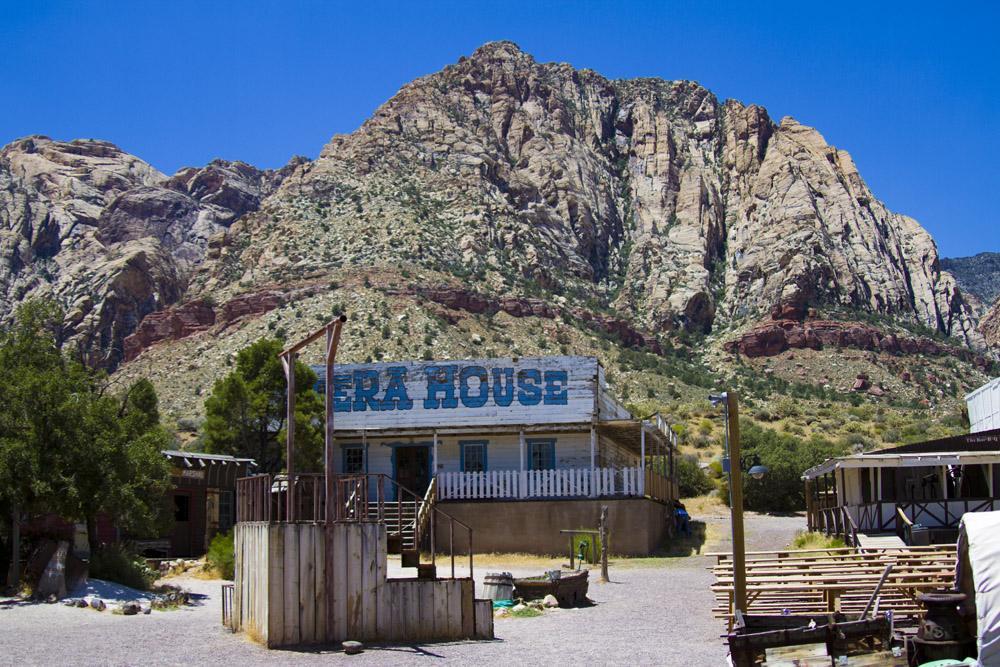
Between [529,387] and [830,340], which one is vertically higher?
[830,340]

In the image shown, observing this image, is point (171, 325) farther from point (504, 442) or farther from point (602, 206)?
point (504, 442)

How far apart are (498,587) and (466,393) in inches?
484

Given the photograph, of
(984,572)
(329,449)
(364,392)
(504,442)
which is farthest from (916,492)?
(364,392)

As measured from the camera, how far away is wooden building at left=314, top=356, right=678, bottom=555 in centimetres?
2534

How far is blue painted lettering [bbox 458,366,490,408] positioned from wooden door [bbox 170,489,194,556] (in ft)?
25.9

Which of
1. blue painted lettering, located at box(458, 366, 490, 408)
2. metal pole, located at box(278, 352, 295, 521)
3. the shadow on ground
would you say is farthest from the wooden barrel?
blue painted lettering, located at box(458, 366, 490, 408)

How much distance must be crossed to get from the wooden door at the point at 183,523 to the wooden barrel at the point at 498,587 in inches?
452

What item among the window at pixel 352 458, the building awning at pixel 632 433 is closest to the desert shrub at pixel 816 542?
the building awning at pixel 632 433

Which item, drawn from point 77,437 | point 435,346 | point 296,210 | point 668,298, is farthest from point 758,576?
point 668,298

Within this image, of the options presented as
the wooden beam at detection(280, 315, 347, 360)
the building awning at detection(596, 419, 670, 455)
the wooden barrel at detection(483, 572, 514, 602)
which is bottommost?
the wooden barrel at detection(483, 572, 514, 602)

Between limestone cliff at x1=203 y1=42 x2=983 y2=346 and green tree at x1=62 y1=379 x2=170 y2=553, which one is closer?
green tree at x1=62 y1=379 x2=170 y2=553

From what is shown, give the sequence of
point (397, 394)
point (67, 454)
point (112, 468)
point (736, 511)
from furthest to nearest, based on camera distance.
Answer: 1. point (397, 394)
2. point (112, 468)
3. point (67, 454)
4. point (736, 511)

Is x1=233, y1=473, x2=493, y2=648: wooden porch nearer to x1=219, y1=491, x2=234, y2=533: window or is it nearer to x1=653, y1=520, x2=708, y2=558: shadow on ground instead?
x1=219, y1=491, x2=234, y2=533: window

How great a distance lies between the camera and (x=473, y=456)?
27844 mm
